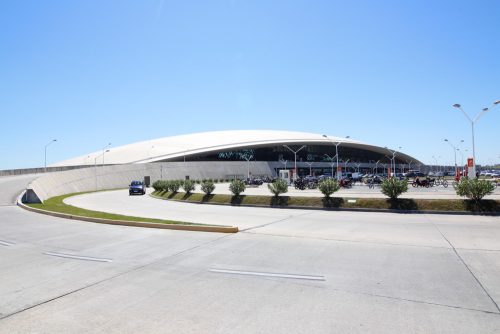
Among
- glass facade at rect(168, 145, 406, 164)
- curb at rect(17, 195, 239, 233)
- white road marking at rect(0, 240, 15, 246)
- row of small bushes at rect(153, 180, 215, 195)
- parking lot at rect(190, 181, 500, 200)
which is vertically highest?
glass facade at rect(168, 145, 406, 164)

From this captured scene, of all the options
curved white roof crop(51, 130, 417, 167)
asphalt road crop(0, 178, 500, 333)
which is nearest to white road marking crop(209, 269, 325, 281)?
asphalt road crop(0, 178, 500, 333)

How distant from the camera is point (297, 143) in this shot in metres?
101

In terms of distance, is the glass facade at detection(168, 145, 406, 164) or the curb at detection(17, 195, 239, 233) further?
the glass facade at detection(168, 145, 406, 164)

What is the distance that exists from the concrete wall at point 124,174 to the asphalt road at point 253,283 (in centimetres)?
2427

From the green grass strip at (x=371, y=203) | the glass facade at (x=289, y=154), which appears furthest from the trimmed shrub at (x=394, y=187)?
the glass facade at (x=289, y=154)

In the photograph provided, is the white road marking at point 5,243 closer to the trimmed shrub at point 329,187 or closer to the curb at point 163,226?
the curb at point 163,226

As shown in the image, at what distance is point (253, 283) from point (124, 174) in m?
65.4

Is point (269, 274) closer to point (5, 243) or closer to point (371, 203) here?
point (5, 243)

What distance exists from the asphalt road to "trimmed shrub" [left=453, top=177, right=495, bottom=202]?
6819 millimetres

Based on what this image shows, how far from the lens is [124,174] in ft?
222

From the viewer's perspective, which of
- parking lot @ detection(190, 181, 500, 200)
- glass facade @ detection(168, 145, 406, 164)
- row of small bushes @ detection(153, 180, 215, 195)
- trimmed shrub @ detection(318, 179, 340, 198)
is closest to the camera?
trimmed shrub @ detection(318, 179, 340, 198)

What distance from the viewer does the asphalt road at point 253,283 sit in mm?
5066

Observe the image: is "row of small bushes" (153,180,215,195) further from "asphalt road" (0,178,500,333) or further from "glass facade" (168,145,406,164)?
"glass facade" (168,145,406,164)

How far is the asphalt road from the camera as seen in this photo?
5.07m
